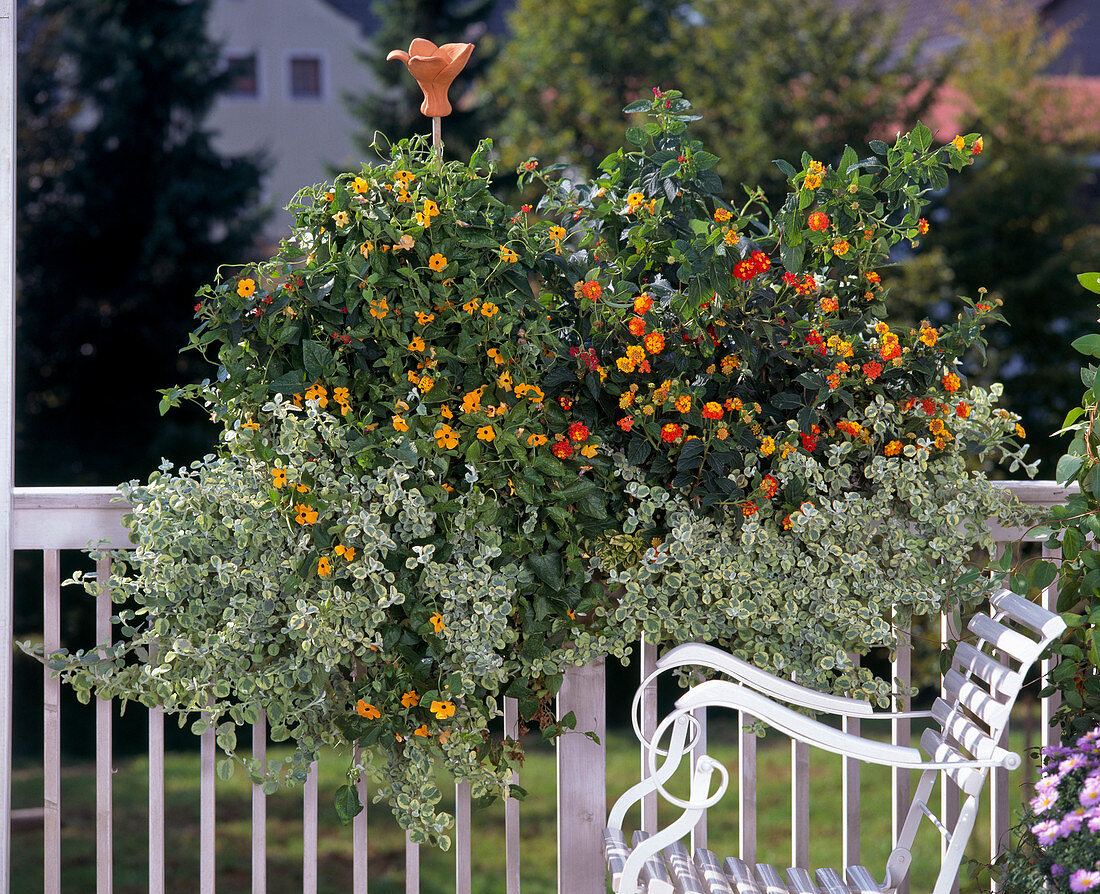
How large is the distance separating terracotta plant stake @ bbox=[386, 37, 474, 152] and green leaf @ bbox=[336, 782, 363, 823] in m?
1.12

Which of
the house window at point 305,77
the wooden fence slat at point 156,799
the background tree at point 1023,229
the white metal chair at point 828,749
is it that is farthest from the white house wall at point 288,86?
the white metal chair at point 828,749

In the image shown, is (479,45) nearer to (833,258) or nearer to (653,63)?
(653,63)

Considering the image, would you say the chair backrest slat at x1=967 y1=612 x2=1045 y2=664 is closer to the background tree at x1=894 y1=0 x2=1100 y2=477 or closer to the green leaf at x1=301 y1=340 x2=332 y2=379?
the green leaf at x1=301 y1=340 x2=332 y2=379

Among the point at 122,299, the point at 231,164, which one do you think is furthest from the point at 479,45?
→ the point at 122,299

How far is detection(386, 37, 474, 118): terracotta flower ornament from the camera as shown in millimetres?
1806

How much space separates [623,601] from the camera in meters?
1.81

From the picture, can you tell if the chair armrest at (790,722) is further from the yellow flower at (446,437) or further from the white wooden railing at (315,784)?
the yellow flower at (446,437)

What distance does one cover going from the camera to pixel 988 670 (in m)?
1.73

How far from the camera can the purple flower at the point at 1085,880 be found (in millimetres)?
1466

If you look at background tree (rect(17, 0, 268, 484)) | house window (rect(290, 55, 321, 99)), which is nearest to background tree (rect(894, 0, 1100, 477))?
background tree (rect(17, 0, 268, 484))

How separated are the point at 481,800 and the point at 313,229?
3.37 ft

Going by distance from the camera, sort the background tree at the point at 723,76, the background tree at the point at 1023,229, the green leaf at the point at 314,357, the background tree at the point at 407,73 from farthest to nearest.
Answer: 1. the background tree at the point at 407,73
2. the background tree at the point at 723,76
3. the background tree at the point at 1023,229
4. the green leaf at the point at 314,357

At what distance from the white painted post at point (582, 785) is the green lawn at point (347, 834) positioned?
104 inches

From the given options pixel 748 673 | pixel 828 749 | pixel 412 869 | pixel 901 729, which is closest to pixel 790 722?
pixel 828 749
